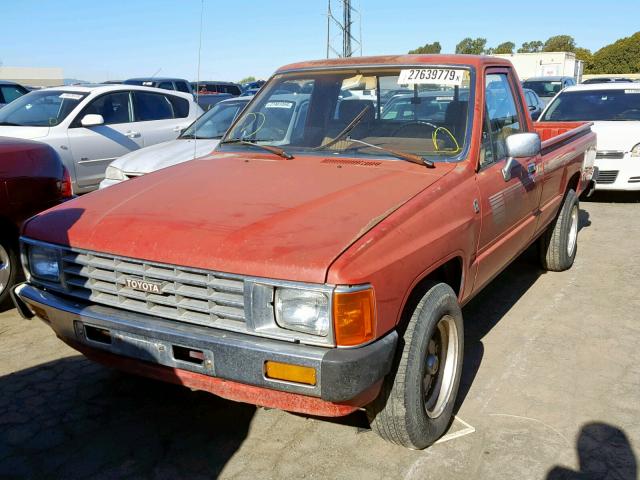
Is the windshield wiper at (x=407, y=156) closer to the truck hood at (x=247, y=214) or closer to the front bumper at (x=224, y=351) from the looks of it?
the truck hood at (x=247, y=214)

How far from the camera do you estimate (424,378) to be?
289 cm

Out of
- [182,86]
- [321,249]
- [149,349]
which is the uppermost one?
[182,86]

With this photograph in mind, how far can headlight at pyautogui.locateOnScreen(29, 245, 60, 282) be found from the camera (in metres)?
2.95

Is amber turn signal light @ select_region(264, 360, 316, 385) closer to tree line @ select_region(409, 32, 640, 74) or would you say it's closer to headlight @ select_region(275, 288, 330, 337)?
headlight @ select_region(275, 288, 330, 337)

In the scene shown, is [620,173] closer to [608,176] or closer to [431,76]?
[608,176]

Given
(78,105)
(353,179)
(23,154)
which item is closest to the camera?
(353,179)

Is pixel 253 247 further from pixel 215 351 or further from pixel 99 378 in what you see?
pixel 99 378

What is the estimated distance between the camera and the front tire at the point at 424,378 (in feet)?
8.63

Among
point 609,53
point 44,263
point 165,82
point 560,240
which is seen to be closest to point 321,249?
point 44,263

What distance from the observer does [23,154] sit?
16.0 feet

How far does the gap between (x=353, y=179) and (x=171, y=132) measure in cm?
689

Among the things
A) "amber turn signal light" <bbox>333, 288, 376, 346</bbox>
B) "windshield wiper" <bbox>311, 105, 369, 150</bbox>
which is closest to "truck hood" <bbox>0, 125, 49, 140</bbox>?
"windshield wiper" <bbox>311, 105, 369, 150</bbox>

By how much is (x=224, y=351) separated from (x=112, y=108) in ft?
24.1

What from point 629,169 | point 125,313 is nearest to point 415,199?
point 125,313
